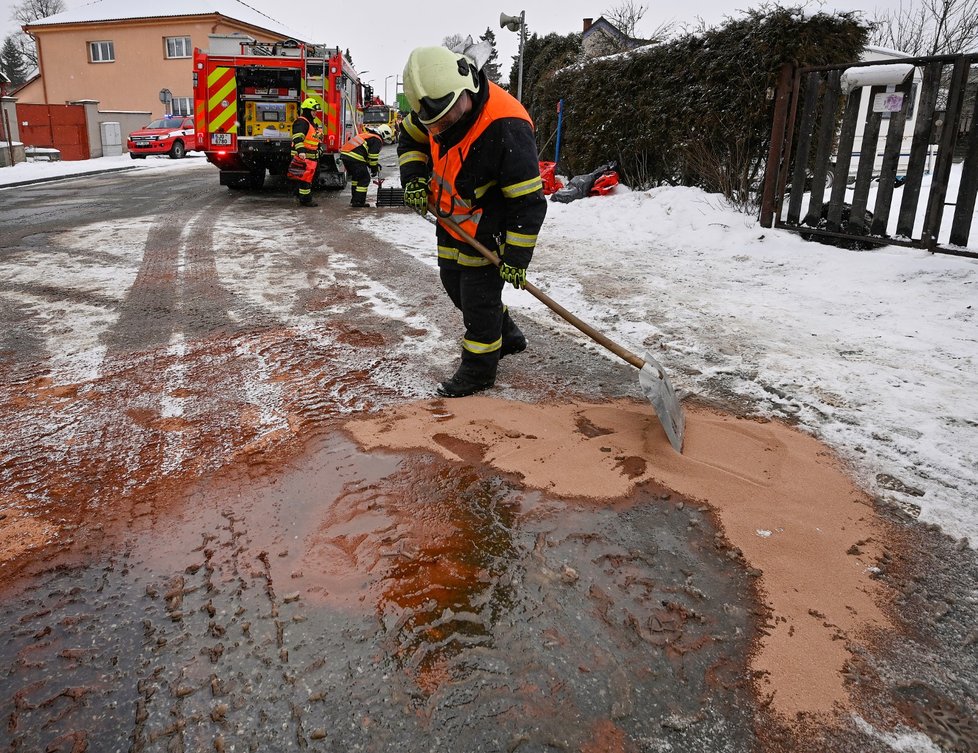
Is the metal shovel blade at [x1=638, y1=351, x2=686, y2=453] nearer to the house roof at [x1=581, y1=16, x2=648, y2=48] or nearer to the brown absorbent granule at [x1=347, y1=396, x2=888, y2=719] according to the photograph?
the brown absorbent granule at [x1=347, y1=396, x2=888, y2=719]

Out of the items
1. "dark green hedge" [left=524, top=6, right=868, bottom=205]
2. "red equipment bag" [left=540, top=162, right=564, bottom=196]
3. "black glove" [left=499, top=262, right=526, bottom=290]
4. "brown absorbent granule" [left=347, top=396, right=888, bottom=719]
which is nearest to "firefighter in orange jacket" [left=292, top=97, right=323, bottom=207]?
"red equipment bag" [left=540, top=162, right=564, bottom=196]

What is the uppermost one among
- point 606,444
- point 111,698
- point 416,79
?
point 416,79

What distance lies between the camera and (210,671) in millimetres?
1770

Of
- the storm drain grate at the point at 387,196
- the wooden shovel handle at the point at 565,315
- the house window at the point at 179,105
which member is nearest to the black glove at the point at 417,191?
the wooden shovel handle at the point at 565,315

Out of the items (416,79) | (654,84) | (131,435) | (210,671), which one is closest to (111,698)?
(210,671)

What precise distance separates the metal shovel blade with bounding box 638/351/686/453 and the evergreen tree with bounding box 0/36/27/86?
250 ft

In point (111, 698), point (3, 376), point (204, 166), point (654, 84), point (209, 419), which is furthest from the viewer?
point (204, 166)

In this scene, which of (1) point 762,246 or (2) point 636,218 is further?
(2) point 636,218

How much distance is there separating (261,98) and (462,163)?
10890 mm

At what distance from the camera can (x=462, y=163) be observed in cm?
330

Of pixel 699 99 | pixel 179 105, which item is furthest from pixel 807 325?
pixel 179 105

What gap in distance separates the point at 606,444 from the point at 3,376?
331 centimetres

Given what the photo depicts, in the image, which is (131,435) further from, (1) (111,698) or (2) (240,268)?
(2) (240,268)

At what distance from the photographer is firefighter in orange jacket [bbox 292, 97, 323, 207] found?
1060cm
